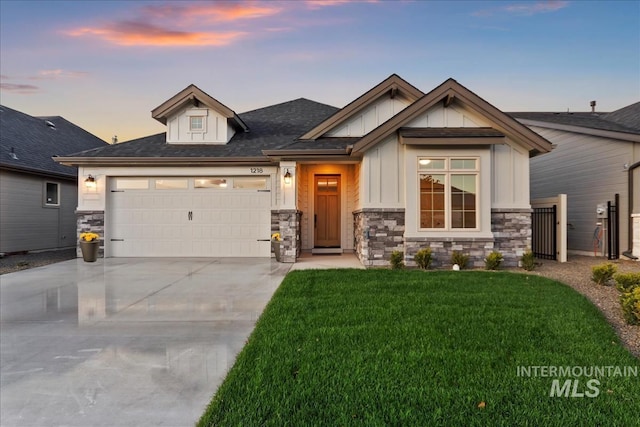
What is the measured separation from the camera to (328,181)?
12117 millimetres

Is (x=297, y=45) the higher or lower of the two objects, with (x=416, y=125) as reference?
higher

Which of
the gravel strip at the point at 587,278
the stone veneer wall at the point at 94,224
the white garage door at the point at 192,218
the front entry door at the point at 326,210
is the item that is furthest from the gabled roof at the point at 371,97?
the stone veneer wall at the point at 94,224

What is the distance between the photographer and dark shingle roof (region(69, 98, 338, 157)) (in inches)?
442

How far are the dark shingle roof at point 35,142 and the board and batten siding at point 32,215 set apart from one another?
45cm

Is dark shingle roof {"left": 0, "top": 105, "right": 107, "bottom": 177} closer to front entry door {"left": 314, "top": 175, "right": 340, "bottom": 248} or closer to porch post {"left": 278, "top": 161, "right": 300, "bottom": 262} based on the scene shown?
porch post {"left": 278, "top": 161, "right": 300, "bottom": 262}

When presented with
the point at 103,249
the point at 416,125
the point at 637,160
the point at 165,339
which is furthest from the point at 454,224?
the point at 103,249

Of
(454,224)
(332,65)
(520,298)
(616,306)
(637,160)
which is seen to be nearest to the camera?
(616,306)

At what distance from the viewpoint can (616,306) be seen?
5.23 meters

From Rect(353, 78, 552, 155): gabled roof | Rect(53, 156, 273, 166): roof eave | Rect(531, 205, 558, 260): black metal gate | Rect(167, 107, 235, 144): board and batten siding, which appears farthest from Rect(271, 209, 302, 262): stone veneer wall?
Rect(531, 205, 558, 260): black metal gate

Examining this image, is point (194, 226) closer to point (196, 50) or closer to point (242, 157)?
point (242, 157)

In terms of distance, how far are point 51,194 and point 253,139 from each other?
8.84 metres

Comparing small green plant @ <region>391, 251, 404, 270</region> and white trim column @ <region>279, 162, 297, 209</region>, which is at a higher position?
white trim column @ <region>279, 162, 297, 209</region>

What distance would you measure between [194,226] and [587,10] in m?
15.2

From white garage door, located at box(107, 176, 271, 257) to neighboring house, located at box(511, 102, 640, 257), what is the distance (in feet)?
34.6
